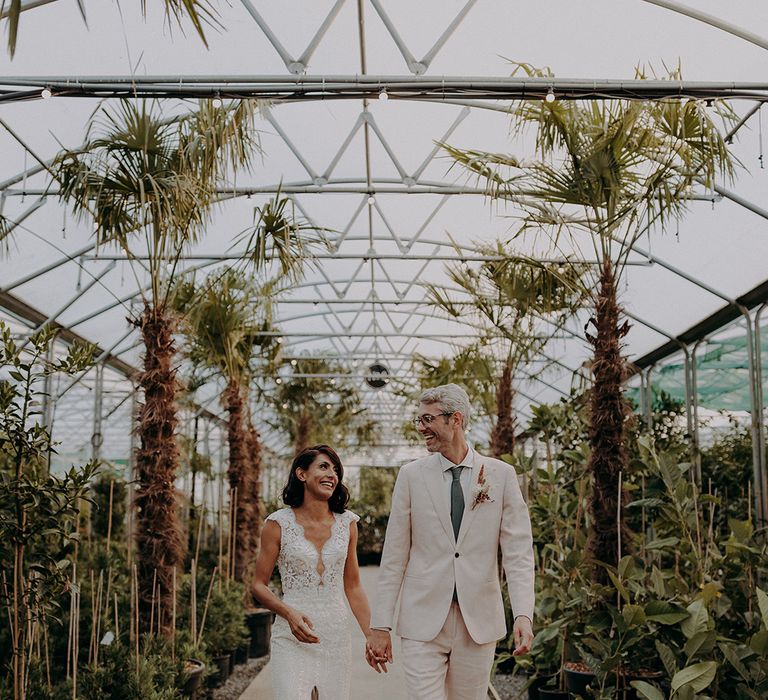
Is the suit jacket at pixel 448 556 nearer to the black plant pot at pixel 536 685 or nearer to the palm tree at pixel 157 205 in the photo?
the palm tree at pixel 157 205

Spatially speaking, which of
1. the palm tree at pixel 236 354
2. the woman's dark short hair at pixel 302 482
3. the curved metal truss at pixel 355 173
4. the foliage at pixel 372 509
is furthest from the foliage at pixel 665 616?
the foliage at pixel 372 509

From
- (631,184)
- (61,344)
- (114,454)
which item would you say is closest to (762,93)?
(631,184)

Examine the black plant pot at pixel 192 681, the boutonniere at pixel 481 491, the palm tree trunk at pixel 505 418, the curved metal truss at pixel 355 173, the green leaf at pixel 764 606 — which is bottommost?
the black plant pot at pixel 192 681

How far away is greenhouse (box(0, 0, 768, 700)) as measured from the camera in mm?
3850

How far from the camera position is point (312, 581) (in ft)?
12.7

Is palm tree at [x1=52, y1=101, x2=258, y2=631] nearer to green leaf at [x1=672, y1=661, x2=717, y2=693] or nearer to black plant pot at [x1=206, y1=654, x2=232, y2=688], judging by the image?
black plant pot at [x1=206, y1=654, x2=232, y2=688]

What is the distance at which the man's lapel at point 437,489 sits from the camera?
12.2 ft

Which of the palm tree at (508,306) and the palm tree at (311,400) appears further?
the palm tree at (311,400)

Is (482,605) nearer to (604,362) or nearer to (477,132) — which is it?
(604,362)

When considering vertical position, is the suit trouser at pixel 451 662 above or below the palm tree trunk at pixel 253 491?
below

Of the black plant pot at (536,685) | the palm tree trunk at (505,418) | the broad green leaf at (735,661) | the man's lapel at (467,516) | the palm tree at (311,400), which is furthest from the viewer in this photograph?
the palm tree at (311,400)

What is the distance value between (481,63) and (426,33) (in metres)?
0.67

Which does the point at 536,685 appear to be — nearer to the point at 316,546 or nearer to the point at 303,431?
the point at 316,546

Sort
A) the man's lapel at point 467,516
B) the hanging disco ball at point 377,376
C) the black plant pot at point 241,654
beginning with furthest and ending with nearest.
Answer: the hanging disco ball at point 377,376
the black plant pot at point 241,654
the man's lapel at point 467,516
